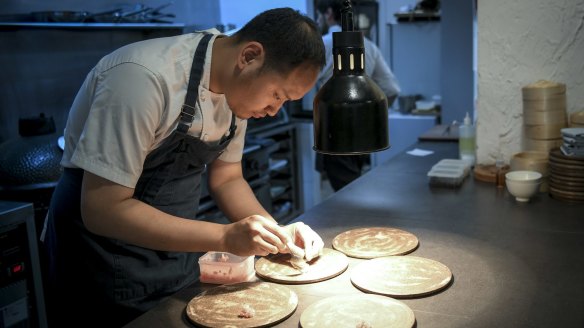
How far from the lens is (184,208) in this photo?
6.27 ft

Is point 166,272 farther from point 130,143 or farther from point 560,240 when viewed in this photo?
point 560,240

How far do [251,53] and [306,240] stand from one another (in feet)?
1.89

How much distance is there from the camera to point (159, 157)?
169 cm

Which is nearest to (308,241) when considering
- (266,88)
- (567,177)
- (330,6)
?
(266,88)

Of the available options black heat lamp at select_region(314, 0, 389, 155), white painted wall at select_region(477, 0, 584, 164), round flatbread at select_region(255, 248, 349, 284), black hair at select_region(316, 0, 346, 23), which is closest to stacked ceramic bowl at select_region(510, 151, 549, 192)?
white painted wall at select_region(477, 0, 584, 164)

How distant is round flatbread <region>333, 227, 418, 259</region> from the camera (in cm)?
172

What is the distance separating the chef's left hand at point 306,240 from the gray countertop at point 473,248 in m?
0.11

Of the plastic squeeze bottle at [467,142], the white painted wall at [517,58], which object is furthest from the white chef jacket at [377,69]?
the white painted wall at [517,58]

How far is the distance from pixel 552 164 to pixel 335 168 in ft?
8.24

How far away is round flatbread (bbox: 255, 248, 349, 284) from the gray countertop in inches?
0.9

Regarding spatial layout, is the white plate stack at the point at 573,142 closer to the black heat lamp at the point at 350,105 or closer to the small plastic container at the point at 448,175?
the small plastic container at the point at 448,175

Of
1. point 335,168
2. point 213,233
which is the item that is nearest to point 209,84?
point 213,233

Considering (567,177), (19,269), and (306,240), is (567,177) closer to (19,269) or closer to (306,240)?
(306,240)

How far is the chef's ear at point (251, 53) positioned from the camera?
1.51 meters
